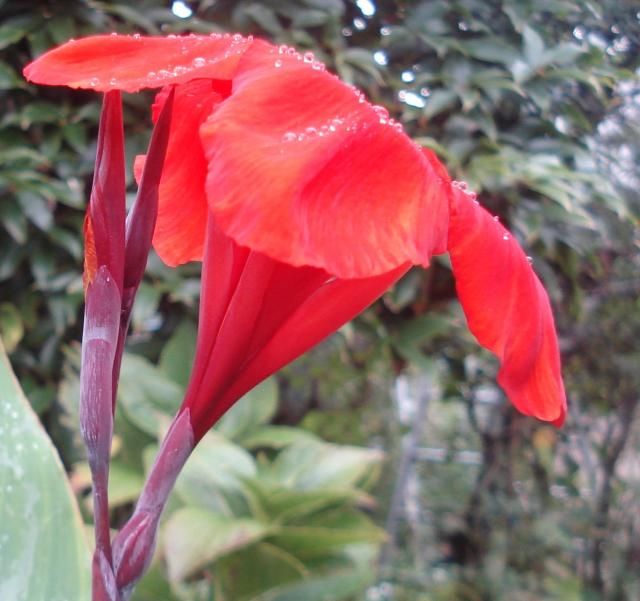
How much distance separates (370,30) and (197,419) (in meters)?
1.23

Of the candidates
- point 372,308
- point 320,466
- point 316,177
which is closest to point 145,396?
point 320,466

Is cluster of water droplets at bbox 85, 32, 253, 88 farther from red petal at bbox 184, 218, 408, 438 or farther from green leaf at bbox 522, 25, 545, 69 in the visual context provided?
green leaf at bbox 522, 25, 545, 69

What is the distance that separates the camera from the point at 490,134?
1.27 m

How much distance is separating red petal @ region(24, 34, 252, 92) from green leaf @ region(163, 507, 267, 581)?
0.82m

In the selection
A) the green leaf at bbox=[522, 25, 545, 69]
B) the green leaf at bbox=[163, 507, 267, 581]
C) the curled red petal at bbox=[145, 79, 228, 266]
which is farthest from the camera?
the green leaf at bbox=[522, 25, 545, 69]

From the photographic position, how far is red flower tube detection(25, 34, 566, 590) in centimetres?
23

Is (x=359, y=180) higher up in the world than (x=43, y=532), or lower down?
higher up

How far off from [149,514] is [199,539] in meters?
0.75

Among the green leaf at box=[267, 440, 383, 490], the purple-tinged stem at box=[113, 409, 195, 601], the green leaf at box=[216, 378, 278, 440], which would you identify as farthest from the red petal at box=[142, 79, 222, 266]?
the green leaf at box=[216, 378, 278, 440]

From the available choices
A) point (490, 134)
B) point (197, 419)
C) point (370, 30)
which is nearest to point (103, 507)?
point (197, 419)

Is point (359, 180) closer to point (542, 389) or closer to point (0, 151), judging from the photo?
point (542, 389)

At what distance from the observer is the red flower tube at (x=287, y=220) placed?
0.77 feet

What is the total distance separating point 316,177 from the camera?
0.24 metres

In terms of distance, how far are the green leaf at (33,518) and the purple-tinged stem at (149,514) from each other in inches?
4.6
